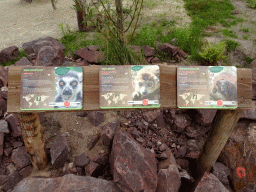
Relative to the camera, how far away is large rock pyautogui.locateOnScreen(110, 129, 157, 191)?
215 cm

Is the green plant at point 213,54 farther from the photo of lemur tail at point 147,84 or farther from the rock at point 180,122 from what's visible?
the photo of lemur tail at point 147,84

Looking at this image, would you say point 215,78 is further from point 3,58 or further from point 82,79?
point 3,58

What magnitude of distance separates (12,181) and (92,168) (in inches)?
47.1

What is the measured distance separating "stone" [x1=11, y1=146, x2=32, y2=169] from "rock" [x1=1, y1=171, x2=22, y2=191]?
115 millimetres

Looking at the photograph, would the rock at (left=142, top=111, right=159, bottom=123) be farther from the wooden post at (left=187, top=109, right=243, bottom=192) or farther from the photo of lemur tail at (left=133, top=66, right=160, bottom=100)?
the photo of lemur tail at (left=133, top=66, right=160, bottom=100)

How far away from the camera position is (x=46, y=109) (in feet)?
6.17

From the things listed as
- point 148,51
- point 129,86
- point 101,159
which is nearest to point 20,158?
point 101,159

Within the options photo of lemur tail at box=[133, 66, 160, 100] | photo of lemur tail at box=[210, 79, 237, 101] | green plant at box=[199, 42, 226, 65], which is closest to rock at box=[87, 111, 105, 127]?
photo of lemur tail at box=[133, 66, 160, 100]

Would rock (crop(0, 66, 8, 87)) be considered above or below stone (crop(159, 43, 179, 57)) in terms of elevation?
below

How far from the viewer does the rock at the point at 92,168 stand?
105 inches

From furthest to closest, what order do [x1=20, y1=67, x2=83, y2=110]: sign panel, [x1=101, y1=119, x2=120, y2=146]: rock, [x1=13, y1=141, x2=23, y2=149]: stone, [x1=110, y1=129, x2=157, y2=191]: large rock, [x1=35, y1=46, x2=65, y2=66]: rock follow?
[x1=35, y1=46, x2=65, y2=66]: rock, [x1=13, y1=141, x2=23, y2=149]: stone, [x1=101, y1=119, x2=120, y2=146]: rock, [x1=110, y1=129, x2=157, y2=191]: large rock, [x1=20, y1=67, x2=83, y2=110]: sign panel

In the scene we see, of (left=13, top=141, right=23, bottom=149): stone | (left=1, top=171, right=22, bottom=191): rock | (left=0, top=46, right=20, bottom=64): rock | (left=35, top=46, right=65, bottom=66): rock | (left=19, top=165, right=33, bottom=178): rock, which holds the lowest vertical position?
(left=1, top=171, right=22, bottom=191): rock

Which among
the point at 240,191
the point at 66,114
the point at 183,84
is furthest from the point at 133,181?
the point at 66,114

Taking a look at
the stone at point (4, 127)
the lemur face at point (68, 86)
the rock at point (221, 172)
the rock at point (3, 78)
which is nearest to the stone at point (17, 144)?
the stone at point (4, 127)
